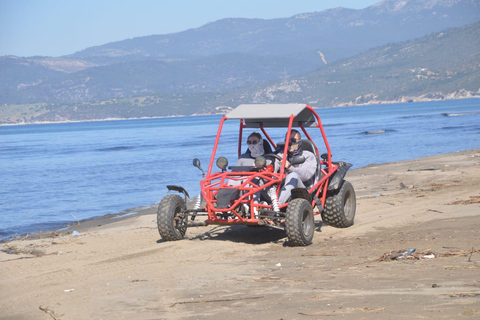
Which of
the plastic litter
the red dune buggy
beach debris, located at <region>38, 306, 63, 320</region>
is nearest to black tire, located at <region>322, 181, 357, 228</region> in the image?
the red dune buggy

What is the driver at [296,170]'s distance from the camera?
1030 cm

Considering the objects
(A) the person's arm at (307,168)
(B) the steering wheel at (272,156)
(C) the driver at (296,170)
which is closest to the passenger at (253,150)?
(B) the steering wheel at (272,156)

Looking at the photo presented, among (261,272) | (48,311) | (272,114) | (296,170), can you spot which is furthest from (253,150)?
(48,311)

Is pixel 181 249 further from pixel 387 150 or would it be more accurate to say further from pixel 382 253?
pixel 387 150

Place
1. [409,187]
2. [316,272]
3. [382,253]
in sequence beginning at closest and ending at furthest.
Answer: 1. [316,272]
2. [382,253]
3. [409,187]

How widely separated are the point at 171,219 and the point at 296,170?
2.00 m

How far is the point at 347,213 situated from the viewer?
38.7ft

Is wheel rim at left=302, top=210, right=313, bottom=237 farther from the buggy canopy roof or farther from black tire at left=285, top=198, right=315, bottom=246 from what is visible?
the buggy canopy roof

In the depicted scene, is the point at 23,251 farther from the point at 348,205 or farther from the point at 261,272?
the point at 348,205

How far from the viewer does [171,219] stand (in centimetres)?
1033

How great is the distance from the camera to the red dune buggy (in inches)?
383

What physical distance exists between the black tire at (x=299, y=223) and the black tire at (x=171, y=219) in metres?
1.73

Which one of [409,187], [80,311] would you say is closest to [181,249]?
[80,311]

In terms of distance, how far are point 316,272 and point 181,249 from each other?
257 centimetres
